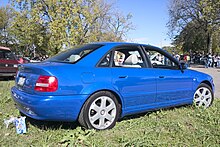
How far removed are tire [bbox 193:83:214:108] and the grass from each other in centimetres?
57

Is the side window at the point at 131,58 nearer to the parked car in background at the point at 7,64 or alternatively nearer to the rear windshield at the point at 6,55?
the parked car in background at the point at 7,64

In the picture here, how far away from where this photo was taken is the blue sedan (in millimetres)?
3203

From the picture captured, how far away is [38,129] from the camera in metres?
3.61

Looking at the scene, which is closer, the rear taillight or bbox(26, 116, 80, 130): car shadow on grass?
the rear taillight

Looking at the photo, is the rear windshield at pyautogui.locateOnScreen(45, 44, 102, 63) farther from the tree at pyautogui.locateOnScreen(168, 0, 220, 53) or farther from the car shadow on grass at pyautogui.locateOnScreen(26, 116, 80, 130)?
the tree at pyautogui.locateOnScreen(168, 0, 220, 53)

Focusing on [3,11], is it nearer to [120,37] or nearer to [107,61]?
[120,37]

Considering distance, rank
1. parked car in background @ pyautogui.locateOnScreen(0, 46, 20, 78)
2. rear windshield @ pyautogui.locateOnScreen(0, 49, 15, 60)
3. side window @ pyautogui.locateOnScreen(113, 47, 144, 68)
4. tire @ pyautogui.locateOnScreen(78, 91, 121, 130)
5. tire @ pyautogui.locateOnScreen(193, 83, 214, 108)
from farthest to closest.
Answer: rear windshield @ pyautogui.locateOnScreen(0, 49, 15, 60), parked car in background @ pyautogui.locateOnScreen(0, 46, 20, 78), tire @ pyautogui.locateOnScreen(193, 83, 214, 108), side window @ pyautogui.locateOnScreen(113, 47, 144, 68), tire @ pyautogui.locateOnScreen(78, 91, 121, 130)

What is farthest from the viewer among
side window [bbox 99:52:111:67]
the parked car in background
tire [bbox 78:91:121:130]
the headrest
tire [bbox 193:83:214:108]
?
the parked car in background

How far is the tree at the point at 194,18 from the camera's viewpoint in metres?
28.5

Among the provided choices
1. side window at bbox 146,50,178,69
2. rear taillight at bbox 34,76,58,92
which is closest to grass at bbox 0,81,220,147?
rear taillight at bbox 34,76,58,92

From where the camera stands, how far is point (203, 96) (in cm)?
511

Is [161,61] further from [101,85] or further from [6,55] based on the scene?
[6,55]

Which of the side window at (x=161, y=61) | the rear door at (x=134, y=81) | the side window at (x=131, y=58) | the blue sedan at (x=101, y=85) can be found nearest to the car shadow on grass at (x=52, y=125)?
the blue sedan at (x=101, y=85)

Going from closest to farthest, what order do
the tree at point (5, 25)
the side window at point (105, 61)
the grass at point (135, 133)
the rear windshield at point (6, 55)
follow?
the grass at point (135, 133)
the side window at point (105, 61)
the rear windshield at point (6, 55)
the tree at point (5, 25)
